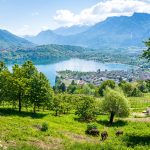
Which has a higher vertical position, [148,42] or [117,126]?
[148,42]

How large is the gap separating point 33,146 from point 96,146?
25.4 ft

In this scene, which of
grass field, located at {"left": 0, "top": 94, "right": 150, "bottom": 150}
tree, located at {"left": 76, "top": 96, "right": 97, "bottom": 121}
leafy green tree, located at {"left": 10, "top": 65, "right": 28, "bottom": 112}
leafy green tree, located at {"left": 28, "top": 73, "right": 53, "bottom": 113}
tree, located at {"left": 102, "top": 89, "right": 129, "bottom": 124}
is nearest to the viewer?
grass field, located at {"left": 0, "top": 94, "right": 150, "bottom": 150}

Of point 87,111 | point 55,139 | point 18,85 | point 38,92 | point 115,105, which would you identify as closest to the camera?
point 55,139

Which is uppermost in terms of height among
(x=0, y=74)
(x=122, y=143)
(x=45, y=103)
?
(x=0, y=74)

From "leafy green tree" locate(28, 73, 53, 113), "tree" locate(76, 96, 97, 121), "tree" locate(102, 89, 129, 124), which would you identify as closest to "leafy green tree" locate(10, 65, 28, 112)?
"leafy green tree" locate(28, 73, 53, 113)

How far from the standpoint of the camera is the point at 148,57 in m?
52.0

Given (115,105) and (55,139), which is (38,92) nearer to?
(115,105)

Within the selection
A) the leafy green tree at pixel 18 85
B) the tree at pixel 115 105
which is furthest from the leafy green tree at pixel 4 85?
the tree at pixel 115 105

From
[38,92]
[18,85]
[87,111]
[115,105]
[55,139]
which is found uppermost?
[18,85]

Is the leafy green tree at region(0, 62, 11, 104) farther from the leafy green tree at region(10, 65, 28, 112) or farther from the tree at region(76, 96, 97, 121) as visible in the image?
the tree at region(76, 96, 97, 121)

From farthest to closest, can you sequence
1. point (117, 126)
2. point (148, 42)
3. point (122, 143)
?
point (117, 126) → point (148, 42) → point (122, 143)

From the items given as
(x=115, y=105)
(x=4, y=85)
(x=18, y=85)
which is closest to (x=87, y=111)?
(x=115, y=105)

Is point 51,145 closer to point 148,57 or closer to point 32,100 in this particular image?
point 148,57

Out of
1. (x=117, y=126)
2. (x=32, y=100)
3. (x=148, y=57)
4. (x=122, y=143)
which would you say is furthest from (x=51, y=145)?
(x=32, y=100)
